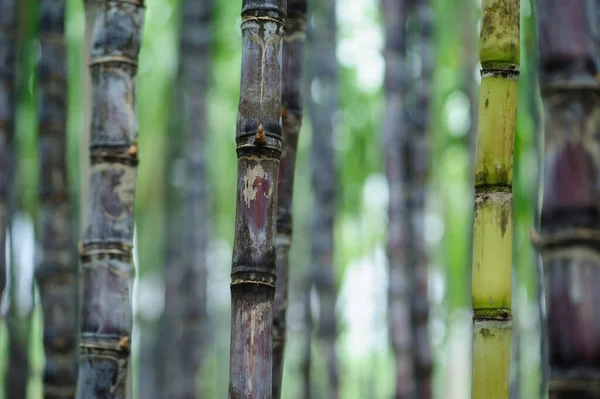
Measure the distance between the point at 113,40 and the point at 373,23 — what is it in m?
7.98

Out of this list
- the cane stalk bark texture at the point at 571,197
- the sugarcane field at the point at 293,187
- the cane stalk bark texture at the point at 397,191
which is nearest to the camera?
the cane stalk bark texture at the point at 571,197

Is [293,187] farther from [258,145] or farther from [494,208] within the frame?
[494,208]

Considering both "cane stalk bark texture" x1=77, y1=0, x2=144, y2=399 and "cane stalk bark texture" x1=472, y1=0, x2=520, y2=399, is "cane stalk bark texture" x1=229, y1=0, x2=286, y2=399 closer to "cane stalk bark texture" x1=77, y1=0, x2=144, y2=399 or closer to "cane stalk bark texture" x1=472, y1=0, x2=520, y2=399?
"cane stalk bark texture" x1=472, y1=0, x2=520, y2=399

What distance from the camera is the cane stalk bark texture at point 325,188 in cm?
727

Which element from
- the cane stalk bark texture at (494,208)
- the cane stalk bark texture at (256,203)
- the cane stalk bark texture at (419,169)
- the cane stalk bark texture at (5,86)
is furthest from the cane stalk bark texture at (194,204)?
the cane stalk bark texture at (494,208)

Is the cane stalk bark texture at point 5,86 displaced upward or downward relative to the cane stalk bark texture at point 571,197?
upward

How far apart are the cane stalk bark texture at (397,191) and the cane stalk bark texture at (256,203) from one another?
11.8 ft

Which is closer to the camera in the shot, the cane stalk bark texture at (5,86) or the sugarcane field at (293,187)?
the sugarcane field at (293,187)

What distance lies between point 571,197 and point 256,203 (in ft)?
2.81

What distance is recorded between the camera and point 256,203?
2.60m

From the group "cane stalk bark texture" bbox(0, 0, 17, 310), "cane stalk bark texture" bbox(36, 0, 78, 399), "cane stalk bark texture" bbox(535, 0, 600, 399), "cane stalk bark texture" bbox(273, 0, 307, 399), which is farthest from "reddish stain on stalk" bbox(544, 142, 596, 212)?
"cane stalk bark texture" bbox(0, 0, 17, 310)

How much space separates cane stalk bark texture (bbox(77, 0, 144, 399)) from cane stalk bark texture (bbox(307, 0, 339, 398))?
4009mm

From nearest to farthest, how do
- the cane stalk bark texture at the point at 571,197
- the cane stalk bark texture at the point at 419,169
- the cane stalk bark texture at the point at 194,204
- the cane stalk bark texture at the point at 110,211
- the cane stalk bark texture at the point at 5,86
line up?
the cane stalk bark texture at the point at 571,197, the cane stalk bark texture at the point at 110,211, the cane stalk bark texture at the point at 5,86, the cane stalk bark texture at the point at 419,169, the cane stalk bark texture at the point at 194,204

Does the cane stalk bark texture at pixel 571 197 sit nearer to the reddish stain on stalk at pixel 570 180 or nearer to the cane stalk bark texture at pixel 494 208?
the reddish stain on stalk at pixel 570 180
